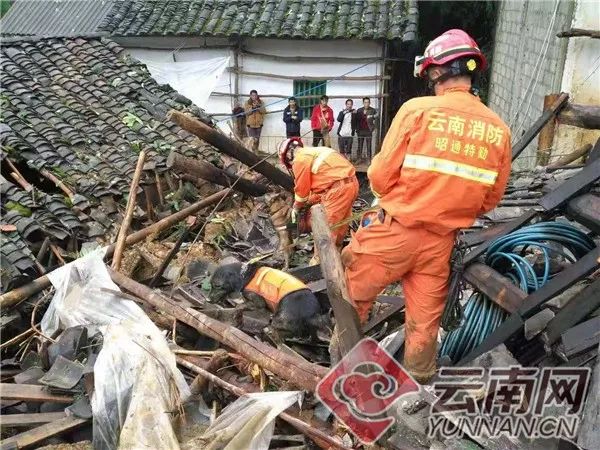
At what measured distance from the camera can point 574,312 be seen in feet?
9.35

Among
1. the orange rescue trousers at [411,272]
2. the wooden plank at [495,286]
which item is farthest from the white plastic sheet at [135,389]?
the wooden plank at [495,286]

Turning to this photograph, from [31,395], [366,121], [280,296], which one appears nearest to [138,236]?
[280,296]

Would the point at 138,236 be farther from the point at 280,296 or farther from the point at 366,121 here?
the point at 366,121

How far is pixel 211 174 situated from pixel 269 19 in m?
7.73

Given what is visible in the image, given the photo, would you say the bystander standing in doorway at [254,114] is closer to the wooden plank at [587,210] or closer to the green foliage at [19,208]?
the green foliage at [19,208]

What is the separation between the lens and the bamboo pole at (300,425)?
3.28 meters

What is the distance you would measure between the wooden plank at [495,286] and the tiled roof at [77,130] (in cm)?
504

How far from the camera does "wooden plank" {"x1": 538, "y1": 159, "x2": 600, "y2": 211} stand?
10.0ft

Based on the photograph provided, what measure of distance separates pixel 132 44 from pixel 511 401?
49.7 feet

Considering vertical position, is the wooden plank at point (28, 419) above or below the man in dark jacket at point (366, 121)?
above

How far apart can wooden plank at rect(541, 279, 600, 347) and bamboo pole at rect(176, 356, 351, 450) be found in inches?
51.4

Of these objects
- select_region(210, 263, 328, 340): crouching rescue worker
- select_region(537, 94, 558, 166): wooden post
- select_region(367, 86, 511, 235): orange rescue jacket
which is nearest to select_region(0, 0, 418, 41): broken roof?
select_region(537, 94, 558, 166): wooden post

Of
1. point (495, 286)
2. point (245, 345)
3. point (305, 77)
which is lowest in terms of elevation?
point (305, 77)

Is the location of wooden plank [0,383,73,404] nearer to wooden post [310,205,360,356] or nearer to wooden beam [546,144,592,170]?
wooden post [310,205,360,356]
